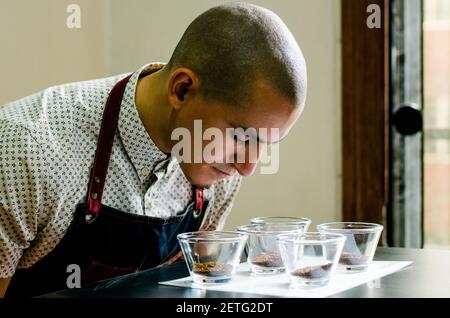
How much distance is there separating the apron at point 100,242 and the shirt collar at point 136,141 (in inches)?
0.7

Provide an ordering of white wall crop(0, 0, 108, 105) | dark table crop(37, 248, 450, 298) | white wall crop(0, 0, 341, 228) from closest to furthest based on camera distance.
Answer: dark table crop(37, 248, 450, 298) → white wall crop(0, 0, 108, 105) → white wall crop(0, 0, 341, 228)

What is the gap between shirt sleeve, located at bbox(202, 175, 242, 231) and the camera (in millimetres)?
1778

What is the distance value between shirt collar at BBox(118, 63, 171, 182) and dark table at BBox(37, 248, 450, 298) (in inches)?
11.3

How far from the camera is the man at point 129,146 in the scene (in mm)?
1361

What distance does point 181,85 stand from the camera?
4.67 feet

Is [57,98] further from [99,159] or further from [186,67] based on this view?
[186,67]

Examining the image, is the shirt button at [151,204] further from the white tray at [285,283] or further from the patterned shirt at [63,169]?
the white tray at [285,283]

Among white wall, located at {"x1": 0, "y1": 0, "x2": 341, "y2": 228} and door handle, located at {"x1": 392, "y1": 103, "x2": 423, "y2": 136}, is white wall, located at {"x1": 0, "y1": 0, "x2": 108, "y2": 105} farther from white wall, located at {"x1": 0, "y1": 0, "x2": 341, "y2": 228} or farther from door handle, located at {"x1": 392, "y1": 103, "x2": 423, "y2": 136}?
door handle, located at {"x1": 392, "y1": 103, "x2": 423, "y2": 136}

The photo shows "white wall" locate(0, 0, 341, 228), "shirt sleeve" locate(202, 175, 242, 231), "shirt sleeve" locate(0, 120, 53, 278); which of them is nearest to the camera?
"shirt sleeve" locate(0, 120, 53, 278)
